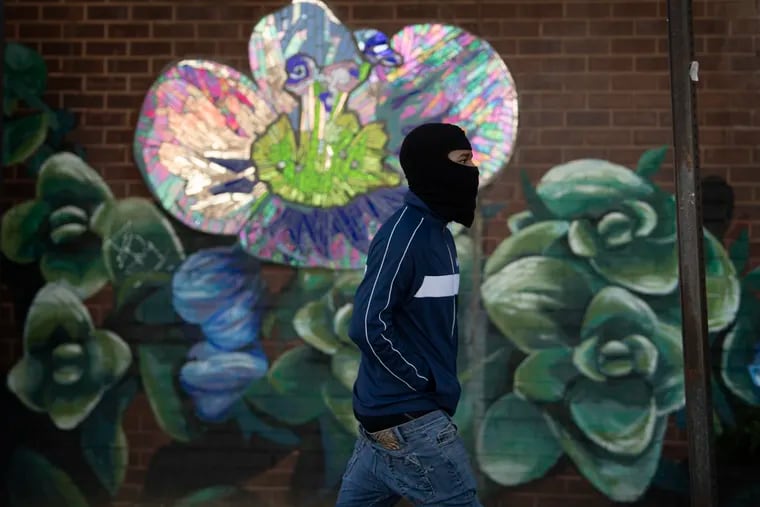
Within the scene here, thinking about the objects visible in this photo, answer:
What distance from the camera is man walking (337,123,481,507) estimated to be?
131 inches

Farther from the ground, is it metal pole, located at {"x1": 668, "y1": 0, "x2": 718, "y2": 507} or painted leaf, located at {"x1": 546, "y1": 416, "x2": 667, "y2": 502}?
metal pole, located at {"x1": 668, "y1": 0, "x2": 718, "y2": 507}

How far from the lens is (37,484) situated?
5.89 meters

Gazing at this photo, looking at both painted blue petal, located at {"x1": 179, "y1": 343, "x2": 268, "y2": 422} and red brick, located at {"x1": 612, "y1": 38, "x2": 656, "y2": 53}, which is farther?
painted blue petal, located at {"x1": 179, "y1": 343, "x2": 268, "y2": 422}

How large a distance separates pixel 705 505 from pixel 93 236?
3531 millimetres

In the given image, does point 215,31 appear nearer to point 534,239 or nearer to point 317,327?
point 317,327

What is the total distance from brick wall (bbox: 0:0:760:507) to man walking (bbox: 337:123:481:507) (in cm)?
222

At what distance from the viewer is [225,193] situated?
5789 mm

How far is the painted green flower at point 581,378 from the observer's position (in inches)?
221

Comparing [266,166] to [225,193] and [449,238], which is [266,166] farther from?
[449,238]

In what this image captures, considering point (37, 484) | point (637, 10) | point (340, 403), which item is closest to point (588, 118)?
point (637, 10)

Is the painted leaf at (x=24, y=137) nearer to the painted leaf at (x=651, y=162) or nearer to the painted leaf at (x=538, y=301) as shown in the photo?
the painted leaf at (x=538, y=301)

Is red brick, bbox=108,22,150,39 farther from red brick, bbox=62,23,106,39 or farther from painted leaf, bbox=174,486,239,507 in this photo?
painted leaf, bbox=174,486,239,507

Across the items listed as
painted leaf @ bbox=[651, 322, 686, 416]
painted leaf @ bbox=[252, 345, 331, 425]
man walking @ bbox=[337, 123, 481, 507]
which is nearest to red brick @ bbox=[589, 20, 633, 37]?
painted leaf @ bbox=[651, 322, 686, 416]

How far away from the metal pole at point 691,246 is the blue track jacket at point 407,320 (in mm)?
1237
